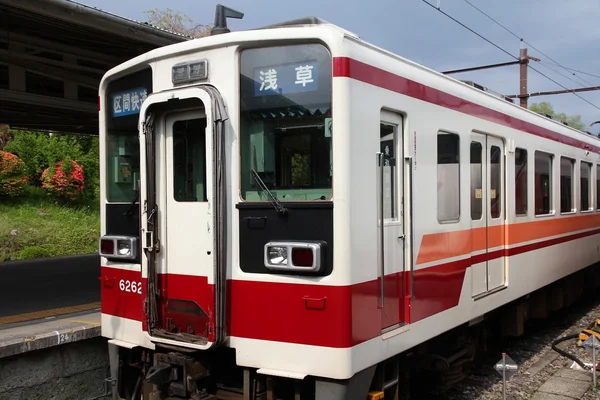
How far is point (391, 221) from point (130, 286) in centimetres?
Result: 205

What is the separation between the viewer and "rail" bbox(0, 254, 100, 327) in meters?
6.88

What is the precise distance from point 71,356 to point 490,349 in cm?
538

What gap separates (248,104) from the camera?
402 centimetres

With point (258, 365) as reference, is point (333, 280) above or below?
above

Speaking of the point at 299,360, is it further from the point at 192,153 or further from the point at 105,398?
the point at 105,398

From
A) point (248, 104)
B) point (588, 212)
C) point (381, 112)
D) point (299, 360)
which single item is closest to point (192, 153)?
point (248, 104)

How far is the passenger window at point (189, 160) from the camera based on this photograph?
14.2 feet

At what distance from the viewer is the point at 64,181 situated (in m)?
23.7

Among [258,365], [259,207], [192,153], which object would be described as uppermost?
[192,153]

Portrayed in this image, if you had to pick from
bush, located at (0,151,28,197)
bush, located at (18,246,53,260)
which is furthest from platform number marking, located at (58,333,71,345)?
bush, located at (0,151,28,197)

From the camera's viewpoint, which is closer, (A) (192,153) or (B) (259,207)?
(B) (259,207)

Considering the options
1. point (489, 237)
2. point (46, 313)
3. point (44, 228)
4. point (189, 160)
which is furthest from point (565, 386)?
point (44, 228)

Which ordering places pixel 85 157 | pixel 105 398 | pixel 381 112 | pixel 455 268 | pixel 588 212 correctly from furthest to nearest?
pixel 85 157 → pixel 588 212 → pixel 105 398 → pixel 455 268 → pixel 381 112

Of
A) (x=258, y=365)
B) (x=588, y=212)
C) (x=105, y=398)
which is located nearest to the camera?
(x=258, y=365)
